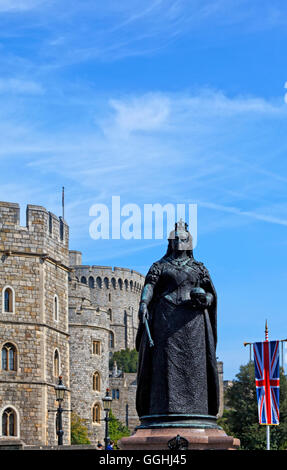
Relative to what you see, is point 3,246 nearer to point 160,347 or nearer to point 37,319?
point 37,319

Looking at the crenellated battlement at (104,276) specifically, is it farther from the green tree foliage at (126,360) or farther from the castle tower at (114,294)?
the green tree foliage at (126,360)

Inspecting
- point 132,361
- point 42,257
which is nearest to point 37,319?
point 42,257

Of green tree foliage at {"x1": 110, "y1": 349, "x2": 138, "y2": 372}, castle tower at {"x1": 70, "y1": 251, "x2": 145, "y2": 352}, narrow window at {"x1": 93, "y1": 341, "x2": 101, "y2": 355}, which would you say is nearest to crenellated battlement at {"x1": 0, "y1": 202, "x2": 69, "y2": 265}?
narrow window at {"x1": 93, "y1": 341, "x2": 101, "y2": 355}

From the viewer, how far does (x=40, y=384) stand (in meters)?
40.7

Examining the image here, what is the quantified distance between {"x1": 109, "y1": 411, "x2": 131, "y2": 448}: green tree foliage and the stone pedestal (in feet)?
175

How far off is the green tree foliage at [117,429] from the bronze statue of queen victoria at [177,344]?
53.1m

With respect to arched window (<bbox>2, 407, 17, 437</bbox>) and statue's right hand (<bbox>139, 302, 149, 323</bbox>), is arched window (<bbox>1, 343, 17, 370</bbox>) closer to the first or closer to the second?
arched window (<bbox>2, 407, 17, 437</bbox>)

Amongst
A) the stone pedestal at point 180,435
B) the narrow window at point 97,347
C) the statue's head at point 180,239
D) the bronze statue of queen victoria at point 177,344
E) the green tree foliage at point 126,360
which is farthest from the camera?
the green tree foliage at point 126,360

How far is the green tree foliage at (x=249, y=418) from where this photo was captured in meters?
48.5

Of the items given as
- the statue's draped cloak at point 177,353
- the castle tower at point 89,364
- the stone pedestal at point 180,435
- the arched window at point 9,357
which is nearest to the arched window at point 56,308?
the arched window at point 9,357

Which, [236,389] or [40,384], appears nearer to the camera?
[40,384]

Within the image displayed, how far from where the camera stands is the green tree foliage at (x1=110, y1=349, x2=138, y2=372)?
316ft

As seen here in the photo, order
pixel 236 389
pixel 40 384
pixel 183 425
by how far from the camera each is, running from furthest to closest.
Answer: pixel 236 389 → pixel 40 384 → pixel 183 425

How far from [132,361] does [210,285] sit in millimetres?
85342
